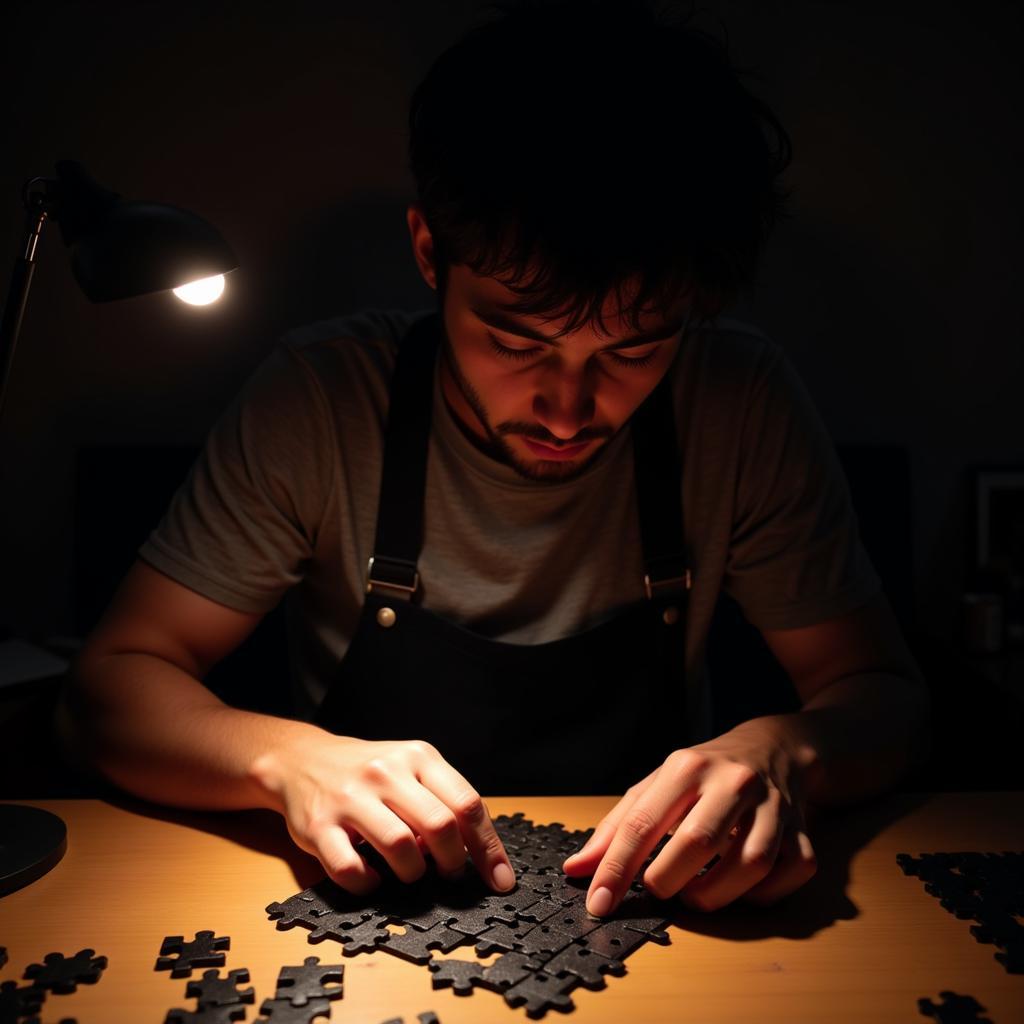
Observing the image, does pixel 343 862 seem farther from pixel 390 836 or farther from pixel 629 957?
pixel 629 957

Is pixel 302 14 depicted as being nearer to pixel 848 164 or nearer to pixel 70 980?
pixel 848 164

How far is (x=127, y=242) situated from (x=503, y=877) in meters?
0.86

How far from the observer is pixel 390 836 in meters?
1.24

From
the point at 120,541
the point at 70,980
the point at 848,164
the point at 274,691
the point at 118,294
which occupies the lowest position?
the point at 274,691

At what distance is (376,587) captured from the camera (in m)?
1.78

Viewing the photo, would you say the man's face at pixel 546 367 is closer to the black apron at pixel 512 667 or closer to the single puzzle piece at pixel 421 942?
→ the black apron at pixel 512 667

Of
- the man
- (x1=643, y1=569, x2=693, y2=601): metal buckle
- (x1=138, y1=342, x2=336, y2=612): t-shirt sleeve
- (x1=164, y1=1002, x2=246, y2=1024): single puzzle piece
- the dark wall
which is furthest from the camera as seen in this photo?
the dark wall

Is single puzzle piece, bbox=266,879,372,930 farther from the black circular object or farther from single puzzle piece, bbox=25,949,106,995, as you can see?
the black circular object

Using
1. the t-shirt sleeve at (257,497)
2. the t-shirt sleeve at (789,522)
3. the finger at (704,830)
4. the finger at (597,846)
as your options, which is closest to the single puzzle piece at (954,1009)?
the finger at (704,830)

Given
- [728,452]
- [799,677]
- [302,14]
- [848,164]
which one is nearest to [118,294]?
[728,452]

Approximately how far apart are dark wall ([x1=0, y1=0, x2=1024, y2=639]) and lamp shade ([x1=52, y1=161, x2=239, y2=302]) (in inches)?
50.8

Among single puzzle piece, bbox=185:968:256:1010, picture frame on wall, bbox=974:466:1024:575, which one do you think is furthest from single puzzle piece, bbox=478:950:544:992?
picture frame on wall, bbox=974:466:1024:575

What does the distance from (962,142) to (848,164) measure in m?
0.29

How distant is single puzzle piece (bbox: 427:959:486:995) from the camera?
1.08 metres
